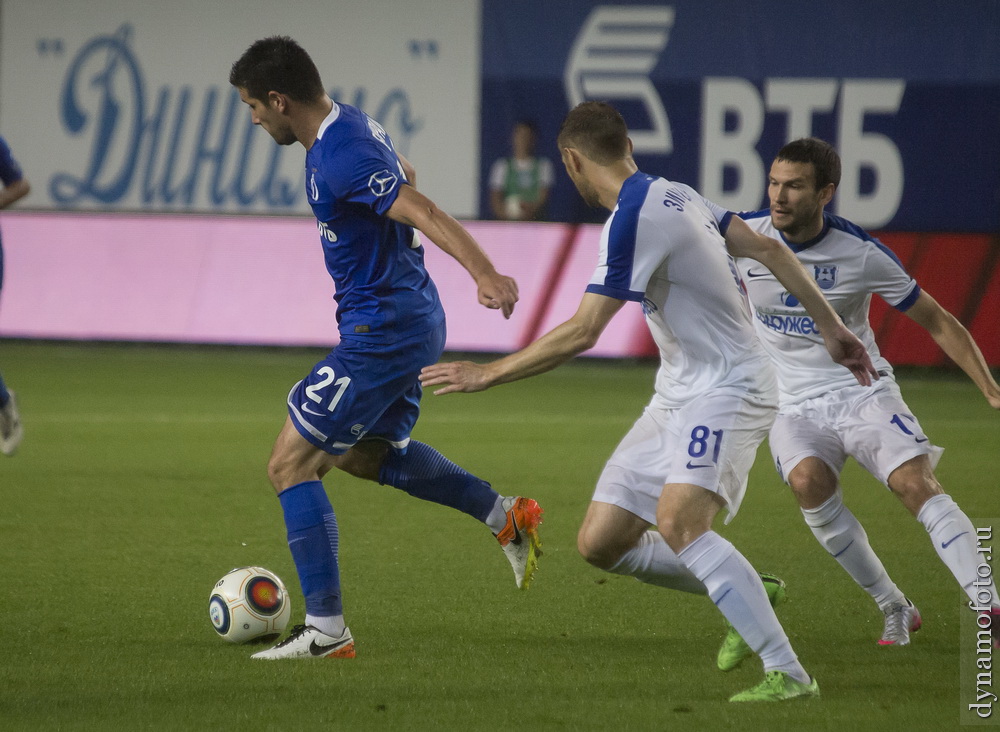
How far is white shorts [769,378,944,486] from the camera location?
4.64 m

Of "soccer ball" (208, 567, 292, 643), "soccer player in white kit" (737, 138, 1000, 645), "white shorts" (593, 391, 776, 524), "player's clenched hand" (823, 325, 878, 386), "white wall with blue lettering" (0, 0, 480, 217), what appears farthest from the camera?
"white wall with blue lettering" (0, 0, 480, 217)

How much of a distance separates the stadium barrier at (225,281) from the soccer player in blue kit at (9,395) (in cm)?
586

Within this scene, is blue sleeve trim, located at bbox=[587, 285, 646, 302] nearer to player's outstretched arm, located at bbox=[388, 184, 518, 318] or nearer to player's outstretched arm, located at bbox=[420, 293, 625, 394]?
player's outstretched arm, located at bbox=[420, 293, 625, 394]

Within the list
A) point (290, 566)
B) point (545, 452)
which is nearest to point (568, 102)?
point (545, 452)

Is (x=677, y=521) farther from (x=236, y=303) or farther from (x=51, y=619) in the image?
(x=236, y=303)

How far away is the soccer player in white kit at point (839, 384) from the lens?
184 inches

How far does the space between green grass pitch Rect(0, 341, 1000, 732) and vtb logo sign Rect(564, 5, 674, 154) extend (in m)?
8.90

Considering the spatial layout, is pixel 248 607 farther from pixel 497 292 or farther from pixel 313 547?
pixel 497 292

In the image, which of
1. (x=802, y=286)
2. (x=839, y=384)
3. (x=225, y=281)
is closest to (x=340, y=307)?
(x=802, y=286)

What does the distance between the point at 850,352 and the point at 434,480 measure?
1.59 meters

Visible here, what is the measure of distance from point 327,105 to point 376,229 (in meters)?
0.42

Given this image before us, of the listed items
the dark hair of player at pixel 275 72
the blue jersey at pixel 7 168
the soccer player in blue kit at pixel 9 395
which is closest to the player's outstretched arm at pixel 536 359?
the dark hair of player at pixel 275 72

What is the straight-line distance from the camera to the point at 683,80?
18.0 meters

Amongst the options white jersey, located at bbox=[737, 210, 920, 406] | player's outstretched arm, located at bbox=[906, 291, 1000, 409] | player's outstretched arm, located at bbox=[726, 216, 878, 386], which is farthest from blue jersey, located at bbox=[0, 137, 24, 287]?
player's outstretched arm, located at bbox=[906, 291, 1000, 409]
